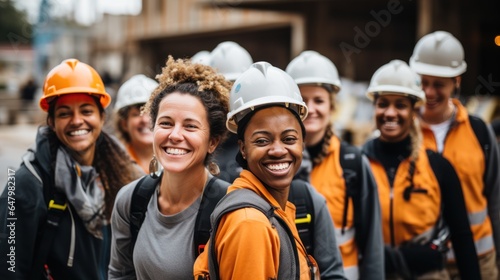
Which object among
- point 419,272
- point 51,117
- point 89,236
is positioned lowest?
point 419,272

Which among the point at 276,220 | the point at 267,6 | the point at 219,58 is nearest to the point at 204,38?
the point at 267,6

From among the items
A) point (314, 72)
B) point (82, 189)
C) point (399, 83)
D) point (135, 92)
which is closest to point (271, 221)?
point (82, 189)

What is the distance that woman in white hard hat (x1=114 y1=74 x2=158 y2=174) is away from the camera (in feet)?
17.0

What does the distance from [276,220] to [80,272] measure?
1.59 m

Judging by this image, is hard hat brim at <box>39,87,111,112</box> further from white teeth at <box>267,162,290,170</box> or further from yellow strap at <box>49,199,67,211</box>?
white teeth at <box>267,162,290,170</box>

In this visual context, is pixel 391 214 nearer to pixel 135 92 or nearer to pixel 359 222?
pixel 359 222

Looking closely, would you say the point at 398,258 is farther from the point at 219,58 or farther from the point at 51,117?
the point at 51,117

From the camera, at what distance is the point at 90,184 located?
151 inches

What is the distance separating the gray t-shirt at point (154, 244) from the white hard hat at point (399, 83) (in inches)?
81.6

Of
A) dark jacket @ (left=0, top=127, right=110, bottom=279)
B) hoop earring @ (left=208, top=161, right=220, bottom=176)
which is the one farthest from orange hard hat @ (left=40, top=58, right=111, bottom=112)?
hoop earring @ (left=208, top=161, right=220, bottom=176)

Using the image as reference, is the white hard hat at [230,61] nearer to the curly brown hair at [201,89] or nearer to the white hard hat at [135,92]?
the white hard hat at [135,92]

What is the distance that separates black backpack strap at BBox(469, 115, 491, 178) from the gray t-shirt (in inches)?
110

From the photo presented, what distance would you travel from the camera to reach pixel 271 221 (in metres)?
2.41

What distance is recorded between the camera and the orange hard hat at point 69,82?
375 centimetres
